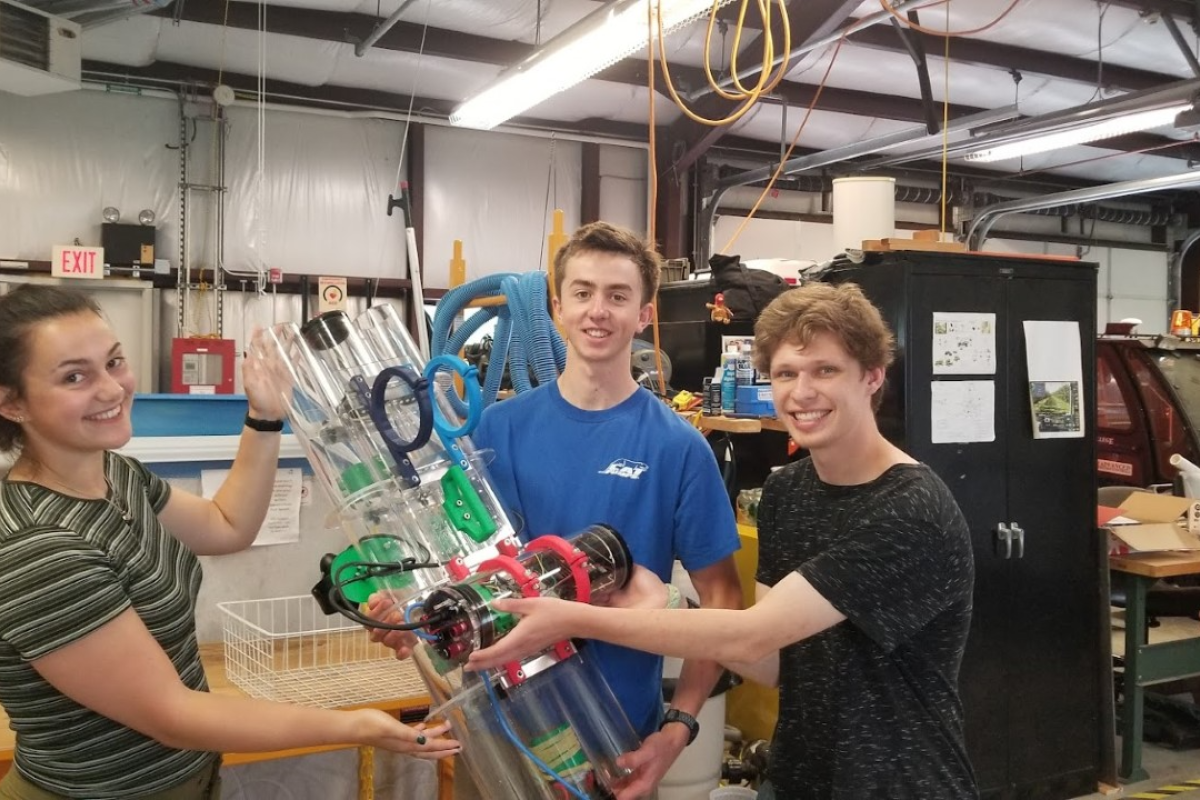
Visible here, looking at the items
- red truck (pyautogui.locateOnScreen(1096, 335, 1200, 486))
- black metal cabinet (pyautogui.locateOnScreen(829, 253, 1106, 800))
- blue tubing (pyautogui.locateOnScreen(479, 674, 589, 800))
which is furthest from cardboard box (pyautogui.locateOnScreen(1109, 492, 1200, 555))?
blue tubing (pyautogui.locateOnScreen(479, 674, 589, 800))

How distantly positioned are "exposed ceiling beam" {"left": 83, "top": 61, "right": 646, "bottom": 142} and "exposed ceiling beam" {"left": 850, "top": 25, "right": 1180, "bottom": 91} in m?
2.33

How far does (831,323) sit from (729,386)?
1985 millimetres

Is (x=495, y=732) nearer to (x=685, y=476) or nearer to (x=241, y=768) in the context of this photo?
(x=685, y=476)

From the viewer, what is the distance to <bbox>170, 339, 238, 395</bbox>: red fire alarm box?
17.8 ft

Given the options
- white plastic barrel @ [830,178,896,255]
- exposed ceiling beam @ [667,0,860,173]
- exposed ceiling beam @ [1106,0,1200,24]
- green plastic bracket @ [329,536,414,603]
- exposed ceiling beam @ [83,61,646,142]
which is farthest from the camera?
exposed ceiling beam @ [83,61,646,142]

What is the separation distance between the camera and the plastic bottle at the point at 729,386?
341 centimetres

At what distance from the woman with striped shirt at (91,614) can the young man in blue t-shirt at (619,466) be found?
39 centimetres

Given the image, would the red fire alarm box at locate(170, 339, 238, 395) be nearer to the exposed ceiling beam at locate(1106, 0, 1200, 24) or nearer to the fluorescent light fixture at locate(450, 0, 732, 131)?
the fluorescent light fixture at locate(450, 0, 732, 131)

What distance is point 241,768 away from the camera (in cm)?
234

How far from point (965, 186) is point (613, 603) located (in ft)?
27.9

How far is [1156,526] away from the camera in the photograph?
3551 millimetres

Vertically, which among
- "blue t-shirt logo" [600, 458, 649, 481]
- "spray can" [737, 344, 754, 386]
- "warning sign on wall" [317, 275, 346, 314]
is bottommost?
"blue t-shirt logo" [600, 458, 649, 481]

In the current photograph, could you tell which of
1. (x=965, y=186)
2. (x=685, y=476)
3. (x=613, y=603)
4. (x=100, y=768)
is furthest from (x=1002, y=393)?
(x=965, y=186)

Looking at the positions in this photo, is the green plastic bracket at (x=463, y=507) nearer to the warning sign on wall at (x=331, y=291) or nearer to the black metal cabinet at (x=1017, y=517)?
the black metal cabinet at (x=1017, y=517)
